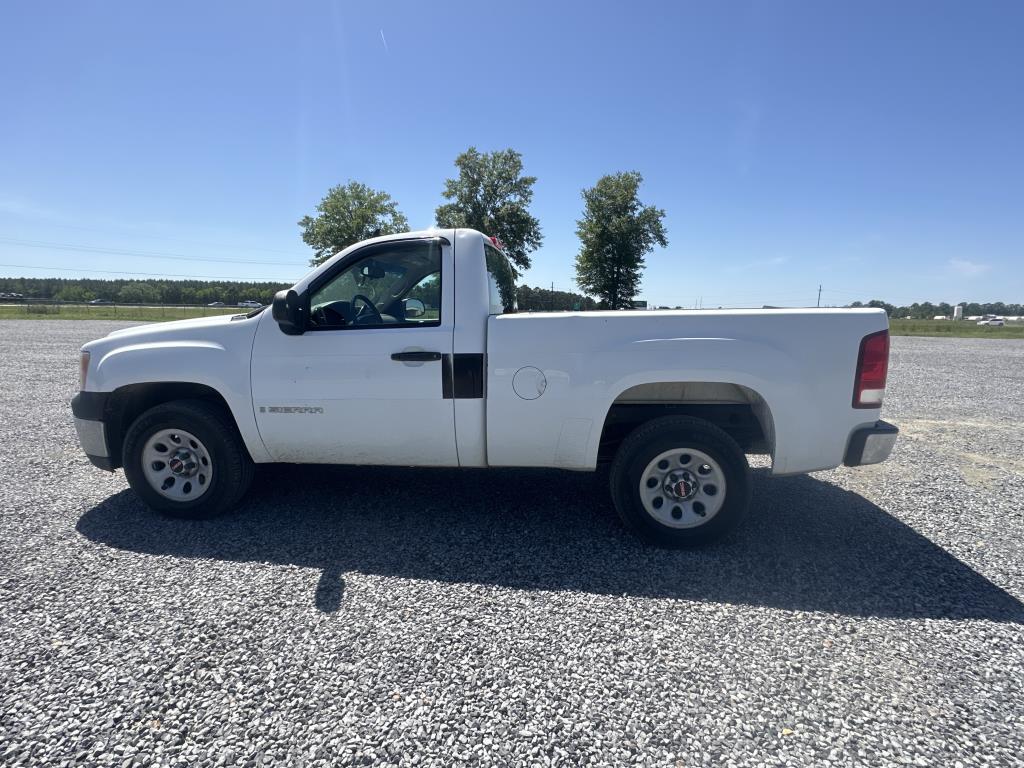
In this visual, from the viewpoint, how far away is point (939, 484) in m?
4.57

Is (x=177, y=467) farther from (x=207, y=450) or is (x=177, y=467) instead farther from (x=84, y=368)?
(x=84, y=368)

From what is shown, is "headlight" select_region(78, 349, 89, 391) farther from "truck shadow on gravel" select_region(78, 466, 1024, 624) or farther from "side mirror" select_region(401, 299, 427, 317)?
"side mirror" select_region(401, 299, 427, 317)

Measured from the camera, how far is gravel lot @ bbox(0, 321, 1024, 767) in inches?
75.2

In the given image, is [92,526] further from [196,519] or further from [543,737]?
[543,737]

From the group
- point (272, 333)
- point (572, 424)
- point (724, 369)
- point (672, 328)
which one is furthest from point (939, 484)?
point (272, 333)

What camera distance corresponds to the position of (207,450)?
3627mm

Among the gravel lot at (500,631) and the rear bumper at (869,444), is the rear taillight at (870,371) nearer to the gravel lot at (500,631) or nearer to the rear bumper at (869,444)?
the rear bumper at (869,444)

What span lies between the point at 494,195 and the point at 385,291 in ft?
123

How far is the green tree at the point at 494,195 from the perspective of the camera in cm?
3816

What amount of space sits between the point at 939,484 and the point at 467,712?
4650 mm

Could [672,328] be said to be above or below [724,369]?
above

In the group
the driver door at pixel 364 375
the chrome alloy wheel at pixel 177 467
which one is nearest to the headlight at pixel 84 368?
the chrome alloy wheel at pixel 177 467

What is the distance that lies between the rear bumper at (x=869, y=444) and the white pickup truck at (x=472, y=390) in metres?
0.01

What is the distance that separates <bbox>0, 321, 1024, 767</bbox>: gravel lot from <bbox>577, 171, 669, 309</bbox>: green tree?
36.6m
